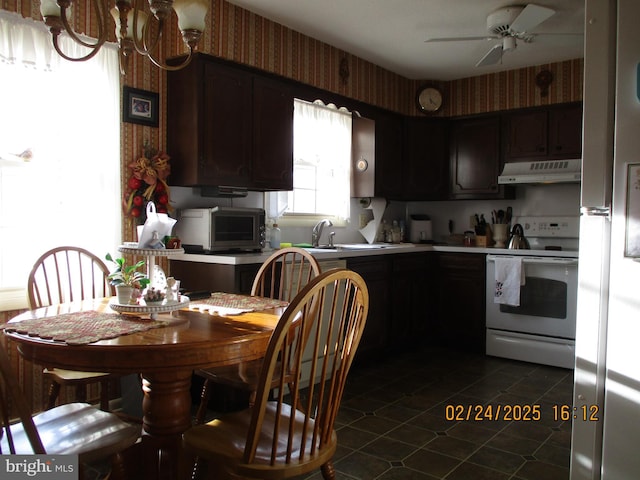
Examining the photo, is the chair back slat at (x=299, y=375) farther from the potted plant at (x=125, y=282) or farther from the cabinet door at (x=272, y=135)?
the cabinet door at (x=272, y=135)

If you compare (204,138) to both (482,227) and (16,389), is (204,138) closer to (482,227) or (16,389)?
(16,389)

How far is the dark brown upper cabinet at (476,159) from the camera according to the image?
15.7 feet

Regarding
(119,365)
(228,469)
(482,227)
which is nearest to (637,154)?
(228,469)

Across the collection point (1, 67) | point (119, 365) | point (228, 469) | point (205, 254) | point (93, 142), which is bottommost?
point (228, 469)

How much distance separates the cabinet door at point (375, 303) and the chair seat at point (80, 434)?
237 centimetres

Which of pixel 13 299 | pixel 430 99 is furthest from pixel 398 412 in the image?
pixel 430 99

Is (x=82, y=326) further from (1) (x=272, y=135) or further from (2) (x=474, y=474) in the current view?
(1) (x=272, y=135)

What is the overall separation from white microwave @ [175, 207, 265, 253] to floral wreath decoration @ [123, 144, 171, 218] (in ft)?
0.57

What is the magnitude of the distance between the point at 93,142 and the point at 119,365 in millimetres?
1835

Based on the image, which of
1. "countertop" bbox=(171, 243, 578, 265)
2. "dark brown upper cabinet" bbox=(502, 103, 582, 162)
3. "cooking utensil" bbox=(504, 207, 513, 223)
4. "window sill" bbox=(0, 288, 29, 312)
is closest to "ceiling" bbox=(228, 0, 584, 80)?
"dark brown upper cabinet" bbox=(502, 103, 582, 162)

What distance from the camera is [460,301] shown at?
454 cm

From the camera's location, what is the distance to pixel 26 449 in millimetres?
1458

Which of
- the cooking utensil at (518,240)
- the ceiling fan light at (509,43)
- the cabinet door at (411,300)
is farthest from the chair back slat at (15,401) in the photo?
the cooking utensil at (518,240)

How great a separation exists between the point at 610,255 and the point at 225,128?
2.26 m
